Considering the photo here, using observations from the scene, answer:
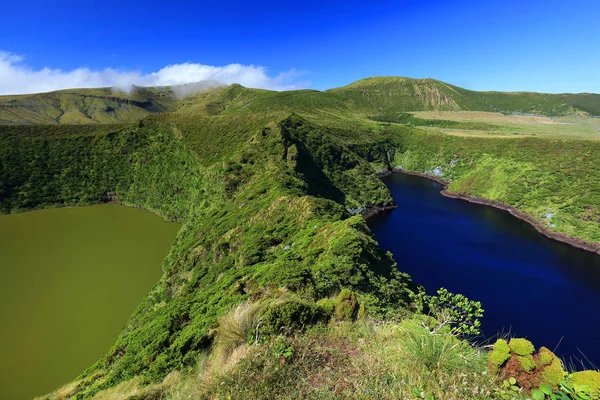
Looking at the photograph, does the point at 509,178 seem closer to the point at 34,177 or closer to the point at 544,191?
the point at 544,191

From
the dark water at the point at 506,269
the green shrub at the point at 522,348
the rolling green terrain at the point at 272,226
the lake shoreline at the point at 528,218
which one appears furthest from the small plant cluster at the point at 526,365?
the lake shoreline at the point at 528,218

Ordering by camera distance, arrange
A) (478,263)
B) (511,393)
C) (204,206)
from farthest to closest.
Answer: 1. (204,206)
2. (478,263)
3. (511,393)

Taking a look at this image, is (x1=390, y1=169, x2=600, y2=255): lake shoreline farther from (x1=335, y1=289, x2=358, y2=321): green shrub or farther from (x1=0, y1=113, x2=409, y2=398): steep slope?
(x1=335, y1=289, x2=358, y2=321): green shrub

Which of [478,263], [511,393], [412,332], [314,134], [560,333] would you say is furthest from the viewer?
[314,134]

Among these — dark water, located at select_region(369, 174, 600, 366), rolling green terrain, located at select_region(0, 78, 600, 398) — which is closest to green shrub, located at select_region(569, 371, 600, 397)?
rolling green terrain, located at select_region(0, 78, 600, 398)

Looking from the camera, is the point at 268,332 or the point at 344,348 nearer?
the point at 344,348

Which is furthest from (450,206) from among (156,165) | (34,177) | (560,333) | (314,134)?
(34,177)

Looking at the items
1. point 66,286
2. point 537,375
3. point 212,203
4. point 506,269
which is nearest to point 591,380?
point 537,375
